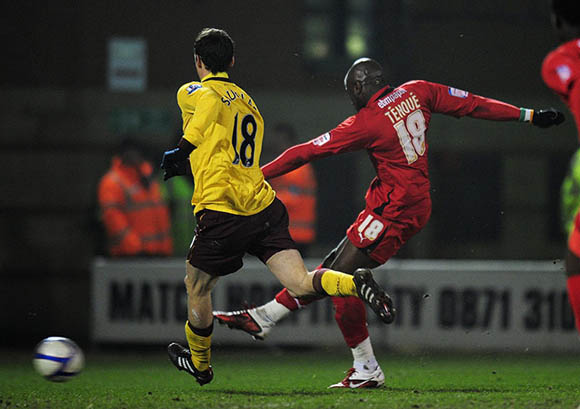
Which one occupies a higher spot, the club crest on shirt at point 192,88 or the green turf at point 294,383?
the club crest on shirt at point 192,88

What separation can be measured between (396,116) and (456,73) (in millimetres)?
5394

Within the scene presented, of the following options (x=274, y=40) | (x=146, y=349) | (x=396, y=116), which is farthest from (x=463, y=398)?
(x=274, y=40)

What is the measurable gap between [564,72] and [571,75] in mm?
34

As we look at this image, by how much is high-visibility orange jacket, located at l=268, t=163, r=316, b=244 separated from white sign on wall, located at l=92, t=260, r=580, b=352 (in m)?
0.58

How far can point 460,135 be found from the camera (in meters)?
12.1

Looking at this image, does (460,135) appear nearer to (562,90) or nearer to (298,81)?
(298,81)

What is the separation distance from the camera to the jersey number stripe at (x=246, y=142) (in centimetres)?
627

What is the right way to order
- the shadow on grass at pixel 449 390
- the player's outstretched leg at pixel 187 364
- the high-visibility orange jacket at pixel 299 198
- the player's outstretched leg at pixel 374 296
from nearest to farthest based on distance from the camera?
the player's outstretched leg at pixel 374 296 < the player's outstretched leg at pixel 187 364 < the shadow on grass at pixel 449 390 < the high-visibility orange jacket at pixel 299 198

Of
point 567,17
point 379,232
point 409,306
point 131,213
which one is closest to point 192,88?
point 379,232

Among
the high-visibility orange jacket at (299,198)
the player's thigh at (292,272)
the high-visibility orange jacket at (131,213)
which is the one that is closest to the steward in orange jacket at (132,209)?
the high-visibility orange jacket at (131,213)

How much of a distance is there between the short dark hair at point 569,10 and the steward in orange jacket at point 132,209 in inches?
230

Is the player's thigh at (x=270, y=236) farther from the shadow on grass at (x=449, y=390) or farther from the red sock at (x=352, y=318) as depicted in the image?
the shadow on grass at (x=449, y=390)

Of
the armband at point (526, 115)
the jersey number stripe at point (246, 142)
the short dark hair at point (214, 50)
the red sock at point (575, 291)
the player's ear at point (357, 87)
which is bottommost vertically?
the red sock at point (575, 291)

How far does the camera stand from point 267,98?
12.0m
